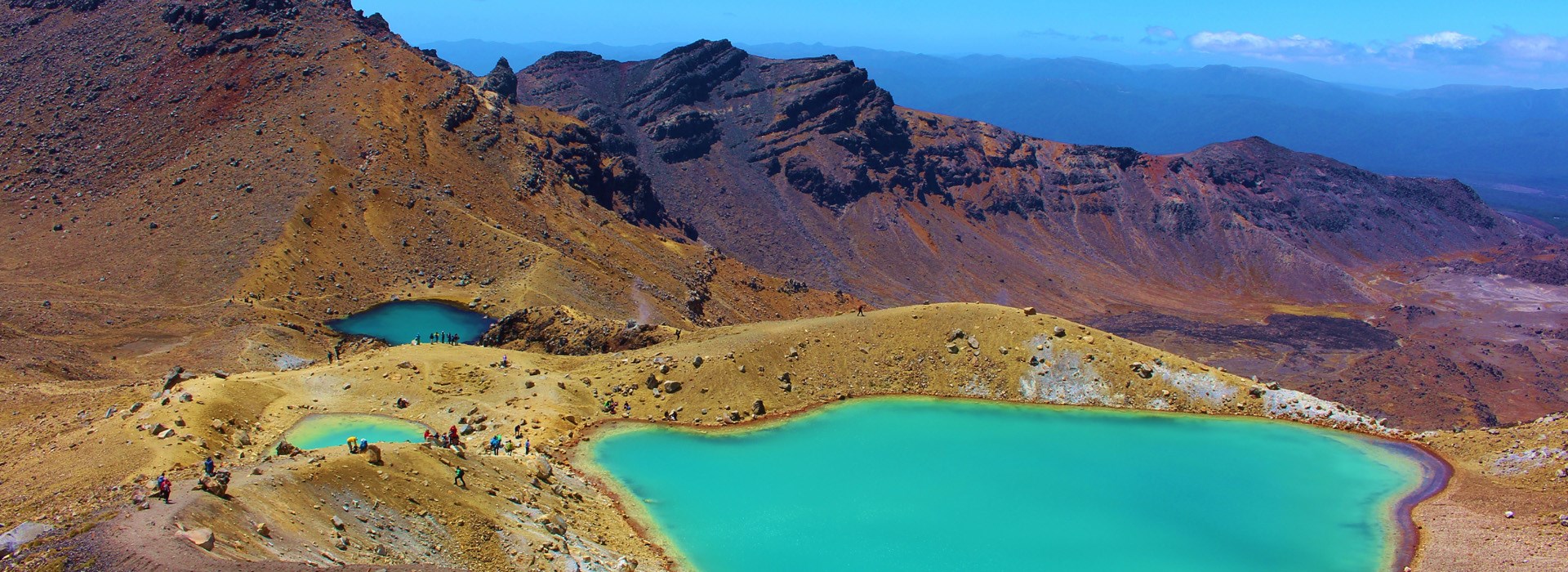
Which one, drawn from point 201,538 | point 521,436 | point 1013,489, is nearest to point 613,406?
point 521,436

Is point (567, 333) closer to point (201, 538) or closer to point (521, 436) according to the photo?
point (521, 436)

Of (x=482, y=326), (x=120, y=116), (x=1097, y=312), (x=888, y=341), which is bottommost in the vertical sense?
(x=1097, y=312)

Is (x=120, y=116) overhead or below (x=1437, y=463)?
overhead

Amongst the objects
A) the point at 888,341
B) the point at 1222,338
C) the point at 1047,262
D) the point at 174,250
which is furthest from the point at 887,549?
the point at 1047,262

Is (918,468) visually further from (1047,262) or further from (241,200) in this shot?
(1047,262)

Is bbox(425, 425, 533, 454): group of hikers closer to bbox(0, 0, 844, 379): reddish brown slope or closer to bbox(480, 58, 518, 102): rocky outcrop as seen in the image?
bbox(0, 0, 844, 379): reddish brown slope

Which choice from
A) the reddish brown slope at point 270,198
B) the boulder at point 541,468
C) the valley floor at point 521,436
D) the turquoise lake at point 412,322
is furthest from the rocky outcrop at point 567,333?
the boulder at point 541,468
